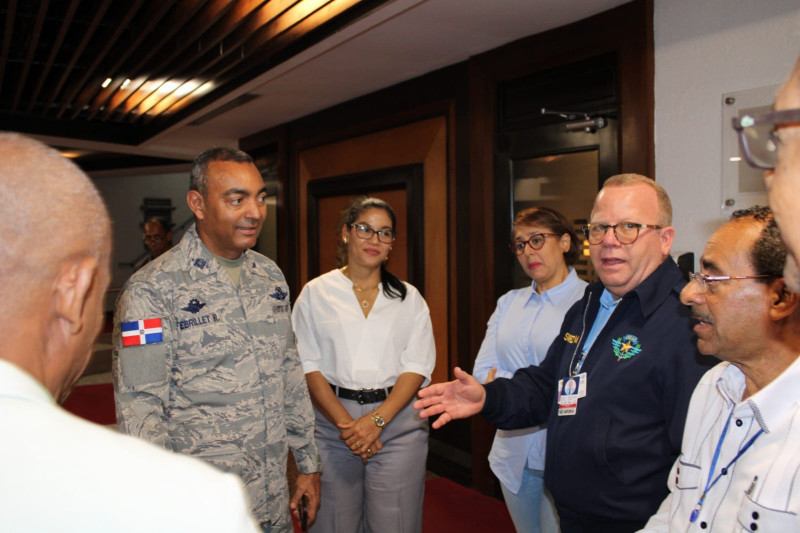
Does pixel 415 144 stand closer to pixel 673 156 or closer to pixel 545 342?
pixel 673 156

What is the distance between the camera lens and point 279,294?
7.09 feet

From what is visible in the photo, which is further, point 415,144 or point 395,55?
point 415,144

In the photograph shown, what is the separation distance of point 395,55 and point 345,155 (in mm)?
1552

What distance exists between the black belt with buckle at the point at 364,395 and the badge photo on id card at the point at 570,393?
936mm

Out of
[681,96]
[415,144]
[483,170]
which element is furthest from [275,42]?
[681,96]

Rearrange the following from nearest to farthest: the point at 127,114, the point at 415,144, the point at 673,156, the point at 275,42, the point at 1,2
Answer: the point at 673,156 → the point at 1,2 → the point at 275,42 → the point at 415,144 → the point at 127,114

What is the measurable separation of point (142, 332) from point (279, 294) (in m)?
0.52

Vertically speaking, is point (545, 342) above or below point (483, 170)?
below

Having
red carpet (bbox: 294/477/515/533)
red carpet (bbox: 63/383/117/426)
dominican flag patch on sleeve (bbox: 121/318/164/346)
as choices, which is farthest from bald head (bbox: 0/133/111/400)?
red carpet (bbox: 63/383/117/426)

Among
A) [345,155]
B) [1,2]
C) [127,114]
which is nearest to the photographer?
[1,2]

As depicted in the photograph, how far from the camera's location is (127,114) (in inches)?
252

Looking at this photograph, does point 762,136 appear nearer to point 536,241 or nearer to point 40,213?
point 40,213

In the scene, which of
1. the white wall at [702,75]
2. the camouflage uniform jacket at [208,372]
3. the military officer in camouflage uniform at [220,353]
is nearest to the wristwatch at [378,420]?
the military officer in camouflage uniform at [220,353]

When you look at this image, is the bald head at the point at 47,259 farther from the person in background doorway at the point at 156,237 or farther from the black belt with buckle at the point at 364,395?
the person in background doorway at the point at 156,237
